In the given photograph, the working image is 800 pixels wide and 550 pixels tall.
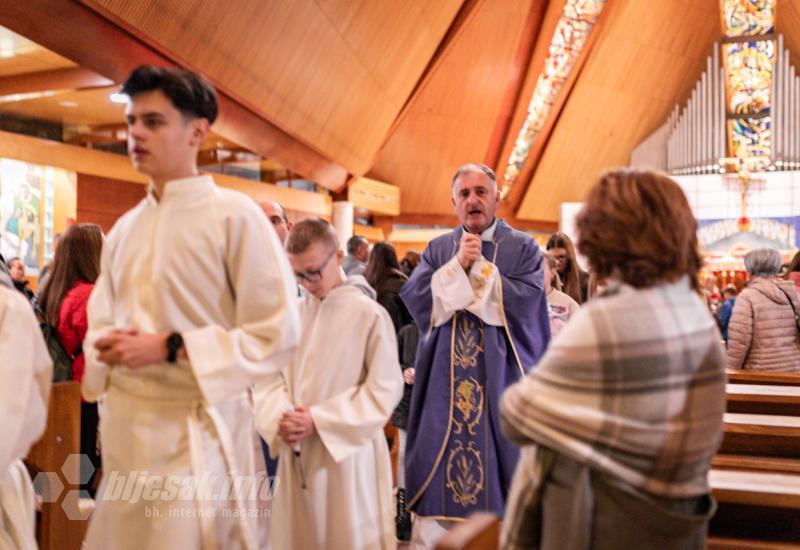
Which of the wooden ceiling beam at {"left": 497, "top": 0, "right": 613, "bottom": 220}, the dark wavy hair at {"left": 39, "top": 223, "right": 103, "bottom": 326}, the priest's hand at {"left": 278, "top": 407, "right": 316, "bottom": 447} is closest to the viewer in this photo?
the priest's hand at {"left": 278, "top": 407, "right": 316, "bottom": 447}

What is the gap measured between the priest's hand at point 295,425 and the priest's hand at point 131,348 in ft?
2.63

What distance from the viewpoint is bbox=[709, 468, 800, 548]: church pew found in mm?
2816

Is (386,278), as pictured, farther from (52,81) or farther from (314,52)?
(314,52)

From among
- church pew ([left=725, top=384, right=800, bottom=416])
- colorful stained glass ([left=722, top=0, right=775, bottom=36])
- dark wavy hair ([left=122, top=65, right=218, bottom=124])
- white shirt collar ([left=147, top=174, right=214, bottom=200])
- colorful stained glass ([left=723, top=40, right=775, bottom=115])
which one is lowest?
church pew ([left=725, top=384, right=800, bottom=416])

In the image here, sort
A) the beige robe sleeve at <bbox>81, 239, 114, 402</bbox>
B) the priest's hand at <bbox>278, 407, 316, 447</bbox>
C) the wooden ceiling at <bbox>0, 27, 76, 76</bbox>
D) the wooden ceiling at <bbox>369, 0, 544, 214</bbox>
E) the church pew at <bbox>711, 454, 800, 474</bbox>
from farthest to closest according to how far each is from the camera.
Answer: the wooden ceiling at <bbox>369, 0, 544, 214</bbox> < the wooden ceiling at <bbox>0, 27, 76, 76</bbox> < the church pew at <bbox>711, 454, 800, 474</bbox> < the priest's hand at <bbox>278, 407, 316, 447</bbox> < the beige robe sleeve at <bbox>81, 239, 114, 402</bbox>

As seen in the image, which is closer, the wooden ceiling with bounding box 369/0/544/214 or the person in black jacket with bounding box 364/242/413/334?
the person in black jacket with bounding box 364/242/413/334

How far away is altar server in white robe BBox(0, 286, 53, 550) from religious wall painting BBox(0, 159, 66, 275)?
6057 mm

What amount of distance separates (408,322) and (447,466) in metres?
1.76

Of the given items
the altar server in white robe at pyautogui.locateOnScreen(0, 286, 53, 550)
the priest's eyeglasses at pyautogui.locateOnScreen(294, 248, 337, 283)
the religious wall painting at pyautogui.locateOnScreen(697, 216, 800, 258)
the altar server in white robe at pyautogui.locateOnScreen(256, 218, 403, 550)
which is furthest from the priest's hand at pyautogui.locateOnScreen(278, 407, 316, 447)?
the religious wall painting at pyautogui.locateOnScreen(697, 216, 800, 258)

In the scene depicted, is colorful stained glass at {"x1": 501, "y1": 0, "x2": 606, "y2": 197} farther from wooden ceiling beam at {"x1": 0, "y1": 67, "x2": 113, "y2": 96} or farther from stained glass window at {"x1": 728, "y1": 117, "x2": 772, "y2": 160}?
wooden ceiling beam at {"x1": 0, "y1": 67, "x2": 113, "y2": 96}

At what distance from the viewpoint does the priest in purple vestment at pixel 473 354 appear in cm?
361

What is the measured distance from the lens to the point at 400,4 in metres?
9.13

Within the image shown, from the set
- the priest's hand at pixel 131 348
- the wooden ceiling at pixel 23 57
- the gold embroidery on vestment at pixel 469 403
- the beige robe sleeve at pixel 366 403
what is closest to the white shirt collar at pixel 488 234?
the gold embroidery on vestment at pixel 469 403

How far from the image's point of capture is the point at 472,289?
11.8 ft
